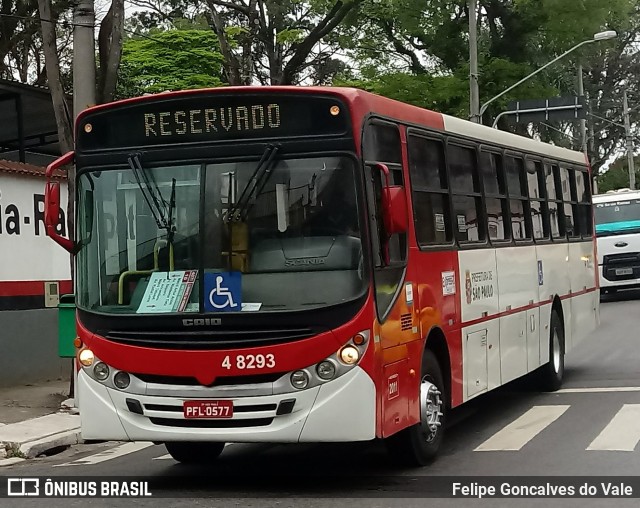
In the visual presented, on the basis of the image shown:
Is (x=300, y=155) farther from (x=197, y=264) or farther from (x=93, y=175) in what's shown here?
(x=93, y=175)

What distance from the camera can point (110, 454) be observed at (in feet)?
35.7

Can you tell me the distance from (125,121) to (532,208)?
5968 mm

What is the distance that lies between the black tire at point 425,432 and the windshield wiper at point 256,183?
2.10 m

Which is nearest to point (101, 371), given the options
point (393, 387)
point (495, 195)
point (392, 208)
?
point (393, 387)

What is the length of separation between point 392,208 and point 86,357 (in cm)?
253

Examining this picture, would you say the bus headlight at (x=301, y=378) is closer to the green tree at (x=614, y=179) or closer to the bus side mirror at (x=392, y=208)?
the bus side mirror at (x=392, y=208)

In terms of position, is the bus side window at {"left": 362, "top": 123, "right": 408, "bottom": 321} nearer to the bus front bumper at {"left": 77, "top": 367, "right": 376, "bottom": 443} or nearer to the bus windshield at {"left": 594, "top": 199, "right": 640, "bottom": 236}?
the bus front bumper at {"left": 77, "top": 367, "right": 376, "bottom": 443}

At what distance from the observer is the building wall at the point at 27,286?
51.8 ft

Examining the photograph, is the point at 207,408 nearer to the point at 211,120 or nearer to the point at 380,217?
the point at 380,217

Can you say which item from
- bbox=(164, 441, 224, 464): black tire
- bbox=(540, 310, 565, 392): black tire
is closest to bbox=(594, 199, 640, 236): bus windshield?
bbox=(540, 310, 565, 392): black tire

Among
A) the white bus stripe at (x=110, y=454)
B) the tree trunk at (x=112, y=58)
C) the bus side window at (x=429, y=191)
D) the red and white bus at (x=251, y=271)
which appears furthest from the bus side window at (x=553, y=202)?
the white bus stripe at (x=110, y=454)

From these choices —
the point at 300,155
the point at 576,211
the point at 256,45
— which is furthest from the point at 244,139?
the point at 256,45

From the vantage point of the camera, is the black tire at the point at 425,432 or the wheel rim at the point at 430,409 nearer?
the black tire at the point at 425,432

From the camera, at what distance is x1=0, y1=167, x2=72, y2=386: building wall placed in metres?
15.8
